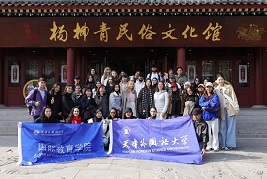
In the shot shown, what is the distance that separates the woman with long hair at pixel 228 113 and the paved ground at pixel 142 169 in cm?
84

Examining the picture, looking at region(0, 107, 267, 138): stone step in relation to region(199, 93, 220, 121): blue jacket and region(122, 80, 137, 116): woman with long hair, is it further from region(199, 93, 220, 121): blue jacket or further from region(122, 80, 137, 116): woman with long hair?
region(122, 80, 137, 116): woman with long hair

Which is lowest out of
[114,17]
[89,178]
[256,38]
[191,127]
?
[89,178]

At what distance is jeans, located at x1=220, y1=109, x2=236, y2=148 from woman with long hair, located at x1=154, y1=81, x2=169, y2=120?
155 centimetres

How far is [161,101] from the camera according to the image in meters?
9.16

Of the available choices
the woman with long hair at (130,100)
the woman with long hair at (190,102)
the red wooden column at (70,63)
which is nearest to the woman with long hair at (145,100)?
the woman with long hair at (130,100)

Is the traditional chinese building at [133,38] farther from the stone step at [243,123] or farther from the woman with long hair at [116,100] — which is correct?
the woman with long hair at [116,100]

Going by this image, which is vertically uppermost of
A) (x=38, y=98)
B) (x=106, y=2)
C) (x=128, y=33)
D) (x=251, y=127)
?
(x=106, y=2)

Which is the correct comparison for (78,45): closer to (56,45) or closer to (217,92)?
(56,45)

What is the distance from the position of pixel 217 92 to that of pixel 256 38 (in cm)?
562

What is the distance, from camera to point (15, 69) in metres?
16.4

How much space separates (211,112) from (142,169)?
2798 millimetres

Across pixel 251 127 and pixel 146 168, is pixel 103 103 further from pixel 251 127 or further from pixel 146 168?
pixel 251 127

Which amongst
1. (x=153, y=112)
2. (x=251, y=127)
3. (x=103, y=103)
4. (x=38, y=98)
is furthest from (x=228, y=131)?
(x=38, y=98)

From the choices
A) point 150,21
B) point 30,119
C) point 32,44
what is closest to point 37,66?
point 32,44
